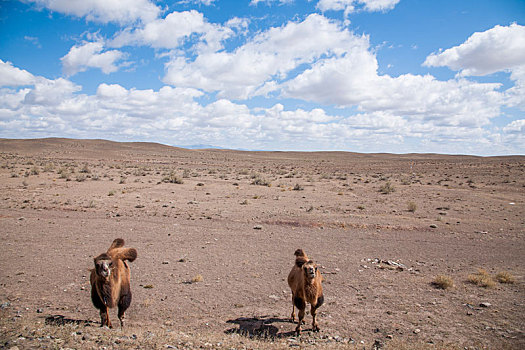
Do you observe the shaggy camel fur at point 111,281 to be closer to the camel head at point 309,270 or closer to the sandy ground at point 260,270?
the sandy ground at point 260,270

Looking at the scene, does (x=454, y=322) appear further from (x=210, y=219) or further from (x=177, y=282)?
(x=210, y=219)

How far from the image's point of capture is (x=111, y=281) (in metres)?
4.44

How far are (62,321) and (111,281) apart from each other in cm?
173

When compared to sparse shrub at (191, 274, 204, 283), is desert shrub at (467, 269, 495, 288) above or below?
above

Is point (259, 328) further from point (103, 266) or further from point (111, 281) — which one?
point (103, 266)

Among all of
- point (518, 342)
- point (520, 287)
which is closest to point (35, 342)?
point (518, 342)

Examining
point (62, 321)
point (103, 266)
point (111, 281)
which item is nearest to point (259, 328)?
point (111, 281)

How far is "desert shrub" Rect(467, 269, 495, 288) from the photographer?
737 centimetres

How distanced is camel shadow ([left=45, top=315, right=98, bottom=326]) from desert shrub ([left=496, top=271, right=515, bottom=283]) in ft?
30.1

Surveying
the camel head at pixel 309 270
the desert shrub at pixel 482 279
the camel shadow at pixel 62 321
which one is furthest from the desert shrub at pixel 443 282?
the camel shadow at pixel 62 321

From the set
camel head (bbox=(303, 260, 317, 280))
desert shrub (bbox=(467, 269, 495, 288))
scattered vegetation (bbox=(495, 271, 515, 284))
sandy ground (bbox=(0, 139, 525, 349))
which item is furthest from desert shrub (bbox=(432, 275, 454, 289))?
camel head (bbox=(303, 260, 317, 280))

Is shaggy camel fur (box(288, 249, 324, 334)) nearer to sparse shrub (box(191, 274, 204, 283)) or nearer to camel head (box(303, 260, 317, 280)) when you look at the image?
camel head (box(303, 260, 317, 280))

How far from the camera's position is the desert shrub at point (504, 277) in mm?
7664

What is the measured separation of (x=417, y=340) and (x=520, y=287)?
4.18m
